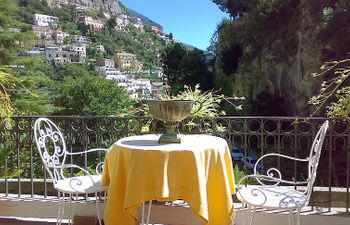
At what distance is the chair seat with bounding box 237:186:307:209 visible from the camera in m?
2.15

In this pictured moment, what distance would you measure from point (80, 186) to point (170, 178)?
2.42 feet

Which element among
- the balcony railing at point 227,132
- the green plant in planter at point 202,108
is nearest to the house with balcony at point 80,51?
the balcony railing at point 227,132

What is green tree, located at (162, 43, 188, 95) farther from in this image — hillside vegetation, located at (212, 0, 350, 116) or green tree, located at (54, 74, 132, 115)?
green tree, located at (54, 74, 132, 115)

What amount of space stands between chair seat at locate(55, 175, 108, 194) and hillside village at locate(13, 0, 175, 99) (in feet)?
65.1

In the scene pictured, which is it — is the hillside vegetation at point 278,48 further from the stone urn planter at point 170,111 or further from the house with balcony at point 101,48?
the stone urn planter at point 170,111

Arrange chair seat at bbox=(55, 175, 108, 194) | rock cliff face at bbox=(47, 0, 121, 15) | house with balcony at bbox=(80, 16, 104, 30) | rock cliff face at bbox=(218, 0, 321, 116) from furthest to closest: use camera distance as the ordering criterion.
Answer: rock cliff face at bbox=(47, 0, 121, 15)
house with balcony at bbox=(80, 16, 104, 30)
rock cliff face at bbox=(218, 0, 321, 116)
chair seat at bbox=(55, 175, 108, 194)

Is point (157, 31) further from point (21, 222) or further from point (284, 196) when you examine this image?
point (284, 196)

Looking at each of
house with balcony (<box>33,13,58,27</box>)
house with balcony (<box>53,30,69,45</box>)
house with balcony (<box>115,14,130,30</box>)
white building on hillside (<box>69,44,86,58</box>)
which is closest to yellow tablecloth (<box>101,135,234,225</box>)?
house with balcony (<box>33,13,58,27</box>)

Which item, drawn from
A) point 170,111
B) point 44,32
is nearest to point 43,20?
point 44,32

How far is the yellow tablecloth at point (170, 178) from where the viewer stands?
79.0 inches

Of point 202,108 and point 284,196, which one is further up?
point 202,108

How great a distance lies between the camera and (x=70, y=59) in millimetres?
25578

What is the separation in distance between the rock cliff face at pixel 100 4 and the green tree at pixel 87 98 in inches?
433

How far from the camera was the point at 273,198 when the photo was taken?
2.26m
